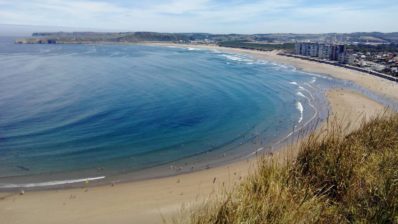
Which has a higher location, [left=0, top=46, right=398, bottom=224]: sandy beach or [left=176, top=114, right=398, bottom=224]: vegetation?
[left=176, top=114, right=398, bottom=224]: vegetation

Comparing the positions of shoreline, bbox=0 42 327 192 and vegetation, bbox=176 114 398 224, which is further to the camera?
shoreline, bbox=0 42 327 192

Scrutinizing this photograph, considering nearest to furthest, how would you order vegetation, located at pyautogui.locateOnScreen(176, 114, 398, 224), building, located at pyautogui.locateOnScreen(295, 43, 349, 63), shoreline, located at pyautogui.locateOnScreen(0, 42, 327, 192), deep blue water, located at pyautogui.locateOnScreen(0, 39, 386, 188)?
vegetation, located at pyautogui.locateOnScreen(176, 114, 398, 224) < shoreline, located at pyautogui.locateOnScreen(0, 42, 327, 192) < deep blue water, located at pyautogui.locateOnScreen(0, 39, 386, 188) < building, located at pyautogui.locateOnScreen(295, 43, 349, 63)

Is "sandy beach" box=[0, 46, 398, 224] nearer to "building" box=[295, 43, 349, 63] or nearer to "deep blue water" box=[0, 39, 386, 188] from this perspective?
"deep blue water" box=[0, 39, 386, 188]

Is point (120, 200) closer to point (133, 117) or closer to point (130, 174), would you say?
point (130, 174)

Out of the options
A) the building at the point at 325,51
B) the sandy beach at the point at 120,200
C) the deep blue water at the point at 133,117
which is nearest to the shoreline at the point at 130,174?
the deep blue water at the point at 133,117

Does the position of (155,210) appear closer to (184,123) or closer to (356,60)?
(184,123)

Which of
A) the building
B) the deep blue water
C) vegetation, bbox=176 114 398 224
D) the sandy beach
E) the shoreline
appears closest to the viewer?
vegetation, bbox=176 114 398 224

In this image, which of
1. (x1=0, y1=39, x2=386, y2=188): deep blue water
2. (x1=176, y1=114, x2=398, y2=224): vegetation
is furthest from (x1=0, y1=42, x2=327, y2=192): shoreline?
(x1=176, y1=114, x2=398, y2=224): vegetation

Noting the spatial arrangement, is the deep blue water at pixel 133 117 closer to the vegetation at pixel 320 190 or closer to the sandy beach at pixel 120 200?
the sandy beach at pixel 120 200
